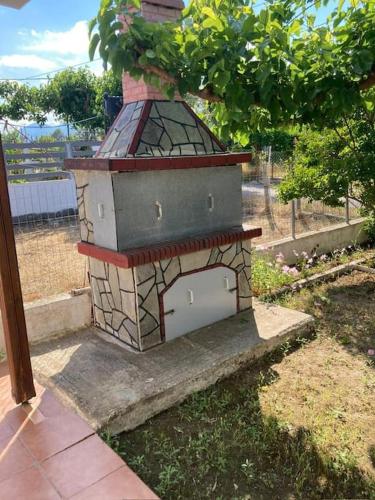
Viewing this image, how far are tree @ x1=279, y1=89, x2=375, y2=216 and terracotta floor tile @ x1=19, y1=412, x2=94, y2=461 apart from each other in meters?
4.64

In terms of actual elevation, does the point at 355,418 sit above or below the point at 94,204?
below

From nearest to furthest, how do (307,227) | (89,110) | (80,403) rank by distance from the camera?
(80,403) < (307,227) < (89,110)

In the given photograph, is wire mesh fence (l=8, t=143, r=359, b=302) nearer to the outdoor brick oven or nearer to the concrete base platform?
the outdoor brick oven

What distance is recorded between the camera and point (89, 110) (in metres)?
26.1

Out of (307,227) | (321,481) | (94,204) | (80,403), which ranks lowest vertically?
(321,481)

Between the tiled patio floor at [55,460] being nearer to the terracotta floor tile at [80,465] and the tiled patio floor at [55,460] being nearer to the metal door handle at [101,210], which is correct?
the terracotta floor tile at [80,465]

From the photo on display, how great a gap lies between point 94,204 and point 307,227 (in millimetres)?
4737

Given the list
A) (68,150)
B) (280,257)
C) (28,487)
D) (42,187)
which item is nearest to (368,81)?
(28,487)

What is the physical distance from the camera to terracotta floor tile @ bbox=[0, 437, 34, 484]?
2.54 meters

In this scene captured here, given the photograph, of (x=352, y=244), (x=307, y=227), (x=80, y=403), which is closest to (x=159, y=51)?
(x=80, y=403)

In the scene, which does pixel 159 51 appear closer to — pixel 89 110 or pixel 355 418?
pixel 355 418

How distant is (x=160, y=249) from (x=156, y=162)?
0.83 meters

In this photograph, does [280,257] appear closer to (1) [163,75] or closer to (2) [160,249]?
(2) [160,249]

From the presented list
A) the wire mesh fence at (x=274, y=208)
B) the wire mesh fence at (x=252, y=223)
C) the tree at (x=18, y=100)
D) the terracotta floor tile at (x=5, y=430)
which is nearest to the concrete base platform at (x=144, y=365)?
the terracotta floor tile at (x=5, y=430)
